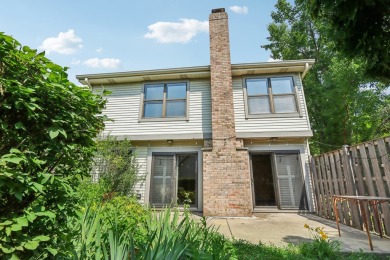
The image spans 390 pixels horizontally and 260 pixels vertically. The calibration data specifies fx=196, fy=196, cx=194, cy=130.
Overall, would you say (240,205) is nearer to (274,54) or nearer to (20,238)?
(20,238)

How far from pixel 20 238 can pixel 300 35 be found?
2059 centimetres

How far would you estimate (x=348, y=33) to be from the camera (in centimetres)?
285

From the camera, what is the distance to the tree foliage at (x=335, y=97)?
507 inches

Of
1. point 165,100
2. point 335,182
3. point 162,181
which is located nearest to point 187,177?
point 162,181

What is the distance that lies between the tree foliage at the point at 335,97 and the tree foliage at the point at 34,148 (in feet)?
40.9

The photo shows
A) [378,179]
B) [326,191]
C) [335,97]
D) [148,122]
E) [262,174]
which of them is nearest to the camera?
[378,179]

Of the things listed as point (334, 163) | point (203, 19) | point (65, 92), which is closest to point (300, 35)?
point (203, 19)

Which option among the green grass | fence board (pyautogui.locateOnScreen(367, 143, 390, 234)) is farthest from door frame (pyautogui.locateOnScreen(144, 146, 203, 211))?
fence board (pyautogui.locateOnScreen(367, 143, 390, 234))

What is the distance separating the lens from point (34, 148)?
67.8 inches

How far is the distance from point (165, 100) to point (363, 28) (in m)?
7.07

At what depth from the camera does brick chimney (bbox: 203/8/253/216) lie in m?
6.59

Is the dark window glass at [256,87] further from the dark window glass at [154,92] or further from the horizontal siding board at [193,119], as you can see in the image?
the dark window glass at [154,92]

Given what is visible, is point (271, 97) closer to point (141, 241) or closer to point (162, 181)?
point (162, 181)

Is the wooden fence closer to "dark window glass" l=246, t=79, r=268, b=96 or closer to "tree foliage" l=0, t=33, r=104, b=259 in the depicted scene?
"dark window glass" l=246, t=79, r=268, b=96
